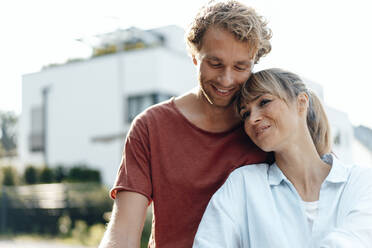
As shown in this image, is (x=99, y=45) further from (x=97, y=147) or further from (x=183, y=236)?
(x=183, y=236)

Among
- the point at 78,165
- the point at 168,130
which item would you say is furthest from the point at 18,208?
the point at 168,130

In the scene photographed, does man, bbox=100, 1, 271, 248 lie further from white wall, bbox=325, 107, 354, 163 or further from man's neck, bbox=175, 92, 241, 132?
white wall, bbox=325, 107, 354, 163

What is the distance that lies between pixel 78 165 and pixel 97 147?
106 centimetres

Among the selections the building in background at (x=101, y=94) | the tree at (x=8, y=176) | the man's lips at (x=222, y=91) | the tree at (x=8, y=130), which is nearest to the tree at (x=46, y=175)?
the tree at (x=8, y=176)

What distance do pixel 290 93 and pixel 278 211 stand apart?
0.50m

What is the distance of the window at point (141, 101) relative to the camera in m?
19.2

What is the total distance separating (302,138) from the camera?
2.38 meters

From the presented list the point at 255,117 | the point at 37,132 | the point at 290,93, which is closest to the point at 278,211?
the point at 255,117

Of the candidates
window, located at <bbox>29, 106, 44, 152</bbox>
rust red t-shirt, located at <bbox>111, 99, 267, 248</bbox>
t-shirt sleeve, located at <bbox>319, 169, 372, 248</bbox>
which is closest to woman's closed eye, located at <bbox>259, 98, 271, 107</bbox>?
rust red t-shirt, located at <bbox>111, 99, 267, 248</bbox>

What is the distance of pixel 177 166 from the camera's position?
2387 millimetres

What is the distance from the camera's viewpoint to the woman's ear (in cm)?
236

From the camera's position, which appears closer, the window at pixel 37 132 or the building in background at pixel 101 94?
the building in background at pixel 101 94

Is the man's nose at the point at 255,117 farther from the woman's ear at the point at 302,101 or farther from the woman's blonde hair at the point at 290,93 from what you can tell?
the woman's ear at the point at 302,101

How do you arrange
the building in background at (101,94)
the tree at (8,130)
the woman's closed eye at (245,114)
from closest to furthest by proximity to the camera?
the woman's closed eye at (245,114), the building in background at (101,94), the tree at (8,130)
